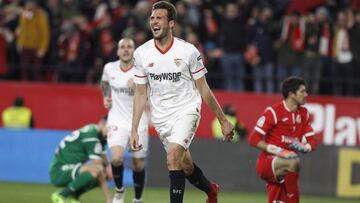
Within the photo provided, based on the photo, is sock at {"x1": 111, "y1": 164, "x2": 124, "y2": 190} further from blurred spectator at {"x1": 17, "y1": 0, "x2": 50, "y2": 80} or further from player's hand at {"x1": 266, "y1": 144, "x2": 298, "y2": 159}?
blurred spectator at {"x1": 17, "y1": 0, "x2": 50, "y2": 80}

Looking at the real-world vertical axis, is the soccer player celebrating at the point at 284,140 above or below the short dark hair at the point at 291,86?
below

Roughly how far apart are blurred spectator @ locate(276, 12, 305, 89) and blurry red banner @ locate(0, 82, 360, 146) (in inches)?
26.4

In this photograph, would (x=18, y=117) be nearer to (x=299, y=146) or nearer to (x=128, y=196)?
(x=128, y=196)

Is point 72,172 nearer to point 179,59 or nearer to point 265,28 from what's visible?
point 179,59

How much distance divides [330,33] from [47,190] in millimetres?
7413

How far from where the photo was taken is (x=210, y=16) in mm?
22984

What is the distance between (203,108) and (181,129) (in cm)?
1170

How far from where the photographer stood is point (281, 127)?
12.6 metres

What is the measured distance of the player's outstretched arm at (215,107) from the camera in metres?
11.1

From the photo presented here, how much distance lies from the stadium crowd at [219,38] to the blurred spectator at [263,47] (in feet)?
0.07

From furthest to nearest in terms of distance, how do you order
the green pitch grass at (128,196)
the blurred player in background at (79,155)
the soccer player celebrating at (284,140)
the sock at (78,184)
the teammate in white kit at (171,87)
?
the green pitch grass at (128,196) < the blurred player in background at (79,155) < the sock at (78,184) < the soccer player celebrating at (284,140) < the teammate in white kit at (171,87)

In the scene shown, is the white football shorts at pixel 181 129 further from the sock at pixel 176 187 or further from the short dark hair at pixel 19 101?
the short dark hair at pixel 19 101

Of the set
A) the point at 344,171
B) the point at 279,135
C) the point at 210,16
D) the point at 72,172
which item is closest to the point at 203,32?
the point at 210,16

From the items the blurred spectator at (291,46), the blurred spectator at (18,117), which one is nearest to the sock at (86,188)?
the blurred spectator at (18,117)
